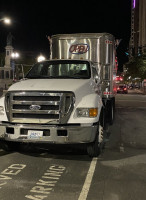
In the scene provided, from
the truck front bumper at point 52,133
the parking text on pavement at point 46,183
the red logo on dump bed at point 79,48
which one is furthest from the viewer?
the red logo on dump bed at point 79,48

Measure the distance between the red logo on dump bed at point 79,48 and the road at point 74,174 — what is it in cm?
434

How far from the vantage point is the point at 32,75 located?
791 centimetres

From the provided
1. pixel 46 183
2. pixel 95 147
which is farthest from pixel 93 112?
pixel 46 183

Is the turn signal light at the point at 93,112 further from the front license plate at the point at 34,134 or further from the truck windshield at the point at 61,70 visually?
the truck windshield at the point at 61,70

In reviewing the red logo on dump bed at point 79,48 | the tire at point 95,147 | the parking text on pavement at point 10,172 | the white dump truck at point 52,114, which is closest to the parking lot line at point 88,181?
the tire at point 95,147

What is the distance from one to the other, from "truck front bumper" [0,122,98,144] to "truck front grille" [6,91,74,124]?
13 centimetres

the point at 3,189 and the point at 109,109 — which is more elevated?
the point at 109,109

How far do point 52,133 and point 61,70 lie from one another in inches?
91.4

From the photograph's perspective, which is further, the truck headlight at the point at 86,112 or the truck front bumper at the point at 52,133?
the truck headlight at the point at 86,112

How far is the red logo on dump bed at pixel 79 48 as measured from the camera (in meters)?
11.4

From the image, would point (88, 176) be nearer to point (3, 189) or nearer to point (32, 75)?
point (3, 189)

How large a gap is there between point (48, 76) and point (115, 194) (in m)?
3.76

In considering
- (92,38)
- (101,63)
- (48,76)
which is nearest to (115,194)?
(48,76)

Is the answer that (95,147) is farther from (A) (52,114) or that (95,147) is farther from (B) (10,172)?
(B) (10,172)
